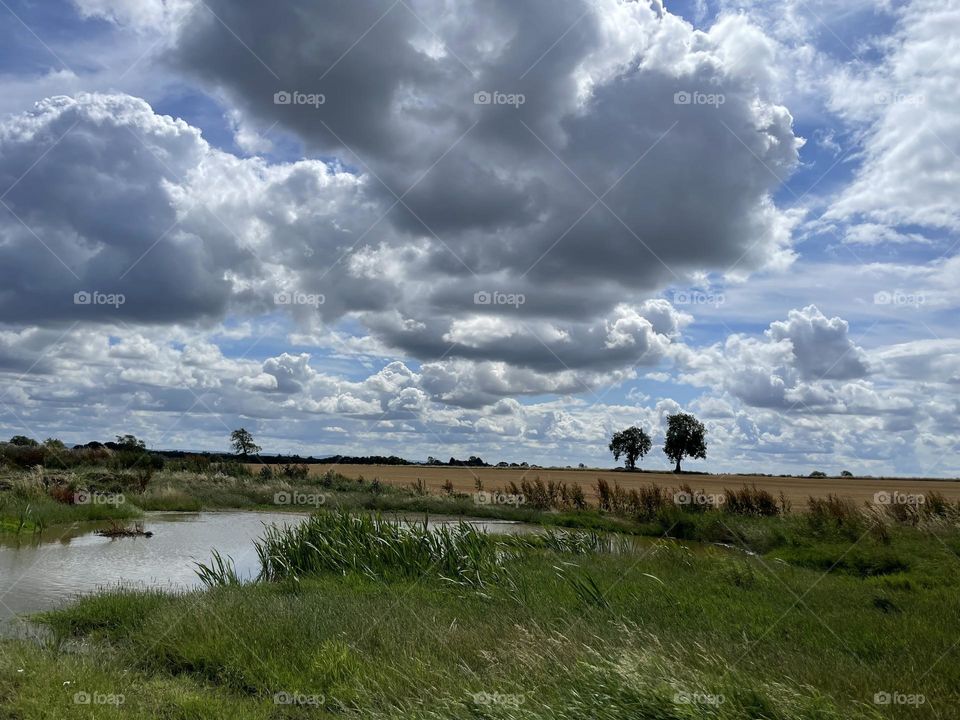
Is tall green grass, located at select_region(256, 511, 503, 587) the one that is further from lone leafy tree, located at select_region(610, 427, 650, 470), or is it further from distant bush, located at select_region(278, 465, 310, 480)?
lone leafy tree, located at select_region(610, 427, 650, 470)

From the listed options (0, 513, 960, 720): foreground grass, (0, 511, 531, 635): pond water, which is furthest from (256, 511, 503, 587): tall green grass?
(0, 511, 531, 635): pond water

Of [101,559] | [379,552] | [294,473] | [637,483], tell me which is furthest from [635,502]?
[637,483]

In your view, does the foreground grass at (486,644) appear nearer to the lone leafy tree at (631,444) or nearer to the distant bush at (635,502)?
the distant bush at (635,502)

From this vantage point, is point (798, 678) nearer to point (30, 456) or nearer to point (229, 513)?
point (229, 513)

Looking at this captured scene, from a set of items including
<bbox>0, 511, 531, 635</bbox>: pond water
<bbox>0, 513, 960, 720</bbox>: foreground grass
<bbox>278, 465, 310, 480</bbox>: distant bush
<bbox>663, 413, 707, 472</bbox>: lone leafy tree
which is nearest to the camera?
<bbox>0, 513, 960, 720</bbox>: foreground grass

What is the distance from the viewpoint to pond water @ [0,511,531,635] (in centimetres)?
1362

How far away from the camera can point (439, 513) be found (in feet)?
108

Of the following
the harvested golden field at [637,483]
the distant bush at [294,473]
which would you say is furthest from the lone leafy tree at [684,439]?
the distant bush at [294,473]

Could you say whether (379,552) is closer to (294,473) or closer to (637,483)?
(294,473)

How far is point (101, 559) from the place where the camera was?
59.4 feet

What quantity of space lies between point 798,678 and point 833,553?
14.8 meters

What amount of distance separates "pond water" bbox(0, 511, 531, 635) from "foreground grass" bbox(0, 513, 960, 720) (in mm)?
1532

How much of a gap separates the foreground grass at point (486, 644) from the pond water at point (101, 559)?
60.3 inches

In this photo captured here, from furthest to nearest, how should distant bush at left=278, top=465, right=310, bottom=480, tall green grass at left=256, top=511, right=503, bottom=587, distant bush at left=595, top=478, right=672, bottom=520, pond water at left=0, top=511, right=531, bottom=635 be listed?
distant bush at left=278, top=465, right=310, bottom=480, distant bush at left=595, top=478, right=672, bottom=520, tall green grass at left=256, top=511, right=503, bottom=587, pond water at left=0, top=511, right=531, bottom=635
